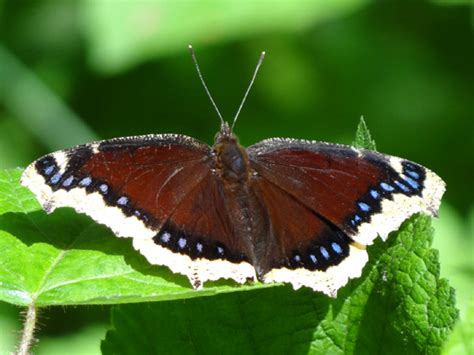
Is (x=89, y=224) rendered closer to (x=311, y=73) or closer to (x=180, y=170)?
(x=180, y=170)

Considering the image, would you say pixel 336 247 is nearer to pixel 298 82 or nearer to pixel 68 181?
pixel 68 181

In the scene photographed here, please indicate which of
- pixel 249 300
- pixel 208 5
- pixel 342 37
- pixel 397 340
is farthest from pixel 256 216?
pixel 342 37

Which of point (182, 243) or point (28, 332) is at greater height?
point (182, 243)

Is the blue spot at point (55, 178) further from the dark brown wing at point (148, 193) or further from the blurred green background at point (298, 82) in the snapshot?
the blurred green background at point (298, 82)

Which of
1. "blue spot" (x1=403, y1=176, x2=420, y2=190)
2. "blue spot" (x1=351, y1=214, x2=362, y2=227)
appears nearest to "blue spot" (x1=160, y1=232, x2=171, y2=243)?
"blue spot" (x1=351, y1=214, x2=362, y2=227)

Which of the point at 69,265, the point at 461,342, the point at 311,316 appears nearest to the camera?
the point at 461,342

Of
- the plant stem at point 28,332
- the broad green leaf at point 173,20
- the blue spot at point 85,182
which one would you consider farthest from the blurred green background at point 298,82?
the plant stem at point 28,332

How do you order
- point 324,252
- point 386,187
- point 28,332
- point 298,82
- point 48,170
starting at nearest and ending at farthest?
point 28,332
point 48,170
point 324,252
point 386,187
point 298,82

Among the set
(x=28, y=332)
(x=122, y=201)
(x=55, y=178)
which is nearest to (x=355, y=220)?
(x=122, y=201)
